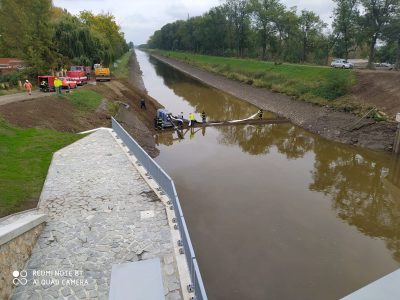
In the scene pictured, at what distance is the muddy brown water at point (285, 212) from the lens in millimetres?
9781

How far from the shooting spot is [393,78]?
28.4 m

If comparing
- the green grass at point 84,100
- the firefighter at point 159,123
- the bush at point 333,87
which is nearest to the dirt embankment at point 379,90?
the bush at point 333,87

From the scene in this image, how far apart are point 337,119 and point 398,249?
57.5ft

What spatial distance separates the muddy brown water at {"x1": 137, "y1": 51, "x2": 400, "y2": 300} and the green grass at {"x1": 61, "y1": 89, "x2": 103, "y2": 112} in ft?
20.5

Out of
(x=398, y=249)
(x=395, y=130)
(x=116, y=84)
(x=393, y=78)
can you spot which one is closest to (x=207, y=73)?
(x=116, y=84)

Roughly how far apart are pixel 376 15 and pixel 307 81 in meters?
10.8

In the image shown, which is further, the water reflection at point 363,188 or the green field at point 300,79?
the green field at point 300,79

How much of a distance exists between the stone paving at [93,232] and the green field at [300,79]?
25720mm

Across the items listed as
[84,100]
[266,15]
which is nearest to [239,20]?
[266,15]

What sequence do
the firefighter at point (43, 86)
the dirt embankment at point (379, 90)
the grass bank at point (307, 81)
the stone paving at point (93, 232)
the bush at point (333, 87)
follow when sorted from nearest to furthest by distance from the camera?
the stone paving at point (93, 232), the dirt embankment at point (379, 90), the firefighter at point (43, 86), the grass bank at point (307, 81), the bush at point (333, 87)

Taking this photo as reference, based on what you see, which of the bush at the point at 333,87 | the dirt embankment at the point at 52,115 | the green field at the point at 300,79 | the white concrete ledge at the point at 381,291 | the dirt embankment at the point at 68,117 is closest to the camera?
the white concrete ledge at the point at 381,291

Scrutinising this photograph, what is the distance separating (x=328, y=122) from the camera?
27094 millimetres

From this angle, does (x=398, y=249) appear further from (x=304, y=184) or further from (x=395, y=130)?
(x=395, y=130)

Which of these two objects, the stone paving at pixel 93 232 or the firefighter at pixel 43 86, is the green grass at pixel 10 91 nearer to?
the firefighter at pixel 43 86
